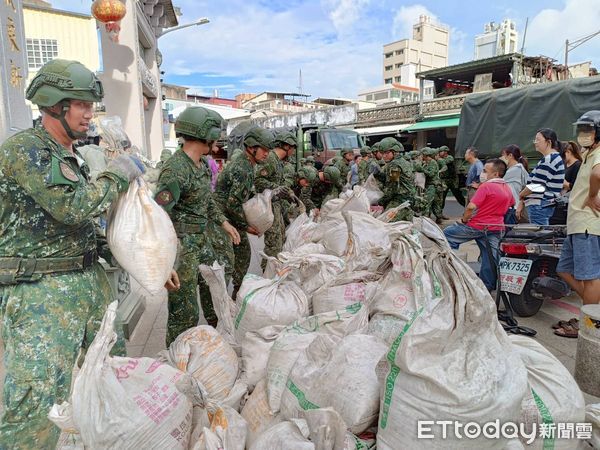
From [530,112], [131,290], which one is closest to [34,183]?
[131,290]

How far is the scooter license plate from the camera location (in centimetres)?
362

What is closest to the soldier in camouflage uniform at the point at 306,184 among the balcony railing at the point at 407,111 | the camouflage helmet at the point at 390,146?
the camouflage helmet at the point at 390,146

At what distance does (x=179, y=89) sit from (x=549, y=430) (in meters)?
47.5

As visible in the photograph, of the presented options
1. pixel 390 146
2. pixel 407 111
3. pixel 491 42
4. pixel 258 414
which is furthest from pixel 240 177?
pixel 491 42

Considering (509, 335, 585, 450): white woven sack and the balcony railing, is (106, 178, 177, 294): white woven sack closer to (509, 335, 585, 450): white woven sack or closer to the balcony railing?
(509, 335, 585, 450): white woven sack

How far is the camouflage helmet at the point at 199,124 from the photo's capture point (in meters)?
2.72

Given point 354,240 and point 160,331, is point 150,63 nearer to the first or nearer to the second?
point 160,331

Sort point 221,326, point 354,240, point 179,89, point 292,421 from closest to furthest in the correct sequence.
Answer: point 292,421 < point 221,326 < point 354,240 < point 179,89

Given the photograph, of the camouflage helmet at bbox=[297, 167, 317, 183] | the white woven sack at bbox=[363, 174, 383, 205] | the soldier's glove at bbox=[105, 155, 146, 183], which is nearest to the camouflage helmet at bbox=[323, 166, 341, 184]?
the camouflage helmet at bbox=[297, 167, 317, 183]

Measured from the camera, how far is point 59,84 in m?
1.64

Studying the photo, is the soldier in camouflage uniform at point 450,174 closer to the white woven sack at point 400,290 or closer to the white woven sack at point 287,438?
the white woven sack at point 400,290

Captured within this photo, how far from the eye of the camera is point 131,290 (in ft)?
14.4

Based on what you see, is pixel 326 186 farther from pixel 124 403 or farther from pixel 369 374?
pixel 124 403

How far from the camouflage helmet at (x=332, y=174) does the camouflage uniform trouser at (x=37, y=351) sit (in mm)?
5655
